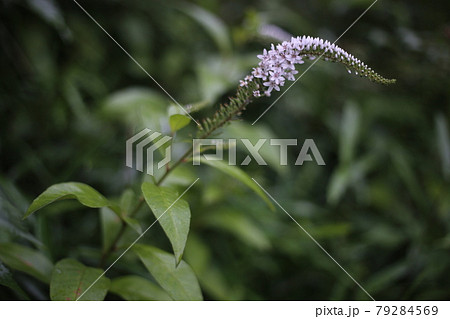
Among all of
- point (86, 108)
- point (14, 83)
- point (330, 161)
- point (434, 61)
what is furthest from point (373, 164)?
point (14, 83)

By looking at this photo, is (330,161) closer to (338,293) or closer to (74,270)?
(338,293)

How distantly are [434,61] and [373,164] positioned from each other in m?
0.54

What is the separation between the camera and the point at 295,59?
815mm

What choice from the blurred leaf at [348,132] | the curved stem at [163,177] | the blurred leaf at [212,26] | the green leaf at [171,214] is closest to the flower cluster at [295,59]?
the curved stem at [163,177]

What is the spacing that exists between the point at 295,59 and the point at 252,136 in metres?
0.80

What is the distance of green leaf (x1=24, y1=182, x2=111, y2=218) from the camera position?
2.51ft

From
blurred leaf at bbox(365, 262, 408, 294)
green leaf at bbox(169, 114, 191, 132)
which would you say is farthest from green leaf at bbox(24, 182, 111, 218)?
blurred leaf at bbox(365, 262, 408, 294)

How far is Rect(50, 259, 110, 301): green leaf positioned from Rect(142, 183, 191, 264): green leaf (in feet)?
0.90

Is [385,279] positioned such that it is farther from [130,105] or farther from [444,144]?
[130,105]

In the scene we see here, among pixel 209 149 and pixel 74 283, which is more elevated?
pixel 209 149

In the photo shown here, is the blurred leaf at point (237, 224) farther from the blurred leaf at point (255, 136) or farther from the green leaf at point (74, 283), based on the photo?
the green leaf at point (74, 283)

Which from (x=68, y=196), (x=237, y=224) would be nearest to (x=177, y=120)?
(x=68, y=196)

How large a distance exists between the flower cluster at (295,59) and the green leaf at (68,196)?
1.34 ft

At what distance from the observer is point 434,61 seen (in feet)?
Answer: 5.68
